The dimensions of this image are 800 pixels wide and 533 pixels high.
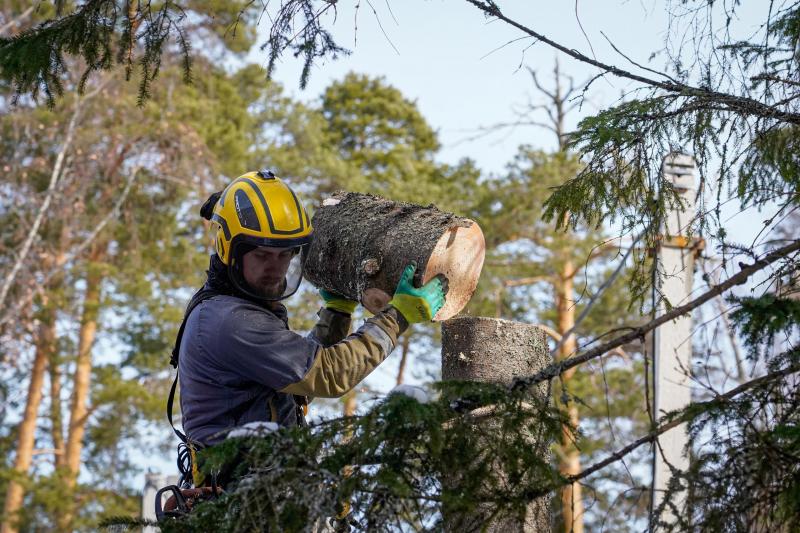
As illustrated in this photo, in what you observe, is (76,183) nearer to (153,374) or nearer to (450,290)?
(153,374)

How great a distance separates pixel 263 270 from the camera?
4035mm

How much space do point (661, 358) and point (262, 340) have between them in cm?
524

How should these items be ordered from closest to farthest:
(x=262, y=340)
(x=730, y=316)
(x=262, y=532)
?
Answer: 1. (x=262, y=532)
2. (x=730, y=316)
3. (x=262, y=340)

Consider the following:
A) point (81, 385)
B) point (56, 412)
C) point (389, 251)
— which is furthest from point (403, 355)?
point (389, 251)

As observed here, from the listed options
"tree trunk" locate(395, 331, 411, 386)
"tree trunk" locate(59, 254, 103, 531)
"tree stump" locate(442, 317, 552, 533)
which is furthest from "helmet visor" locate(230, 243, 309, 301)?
"tree trunk" locate(395, 331, 411, 386)

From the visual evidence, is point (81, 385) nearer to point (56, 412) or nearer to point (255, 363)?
point (56, 412)

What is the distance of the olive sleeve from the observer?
12.3 ft

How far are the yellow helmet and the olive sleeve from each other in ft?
1.33

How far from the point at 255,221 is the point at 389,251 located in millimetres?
741

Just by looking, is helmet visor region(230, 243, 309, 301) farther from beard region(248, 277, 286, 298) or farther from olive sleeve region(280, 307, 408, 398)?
olive sleeve region(280, 307, 408, 398)

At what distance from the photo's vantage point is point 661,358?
817 cm

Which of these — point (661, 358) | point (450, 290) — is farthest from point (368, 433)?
point (661, 358)

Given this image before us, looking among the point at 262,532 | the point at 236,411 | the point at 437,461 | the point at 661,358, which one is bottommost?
the point at 262,532

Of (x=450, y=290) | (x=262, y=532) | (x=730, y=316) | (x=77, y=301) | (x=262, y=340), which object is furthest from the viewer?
(x=77, y=301)
